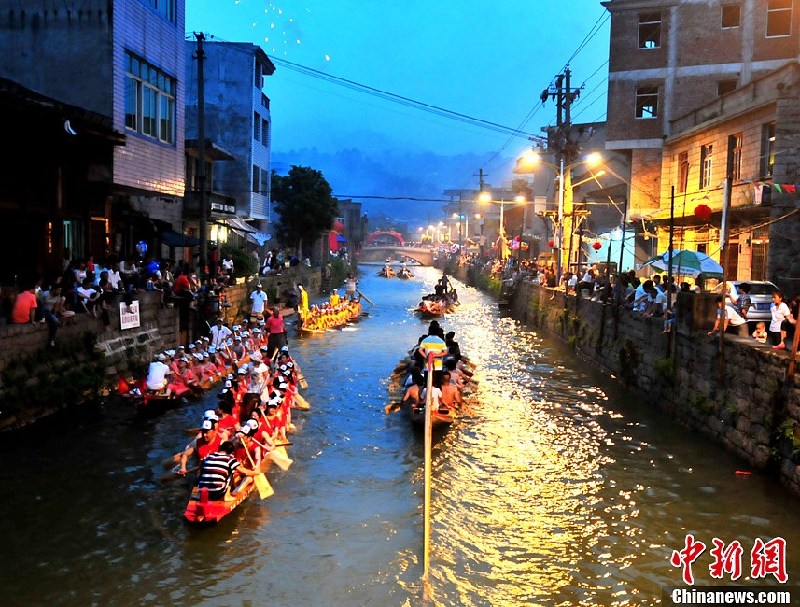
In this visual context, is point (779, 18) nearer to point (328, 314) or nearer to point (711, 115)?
point (711, 115)

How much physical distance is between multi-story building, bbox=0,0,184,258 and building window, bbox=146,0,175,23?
0.07 meters

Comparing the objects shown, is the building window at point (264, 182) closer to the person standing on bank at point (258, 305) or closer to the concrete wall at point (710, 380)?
the person standing on bank at point (258, 305)

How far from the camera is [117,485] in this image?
12148 mm

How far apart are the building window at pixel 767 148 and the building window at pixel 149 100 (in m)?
20.8

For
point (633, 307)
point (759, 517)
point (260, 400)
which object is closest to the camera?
point (759, 517)

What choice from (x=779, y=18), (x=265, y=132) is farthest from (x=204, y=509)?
(x=265, y=132)

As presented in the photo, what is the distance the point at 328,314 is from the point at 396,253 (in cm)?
10439

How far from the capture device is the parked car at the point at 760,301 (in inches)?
778

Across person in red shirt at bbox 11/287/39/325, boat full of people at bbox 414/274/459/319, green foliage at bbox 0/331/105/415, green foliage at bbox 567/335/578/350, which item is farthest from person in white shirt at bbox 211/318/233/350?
boat full of people at bbox 414/274/459/319

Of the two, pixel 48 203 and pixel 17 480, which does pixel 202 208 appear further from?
pixel 17 480

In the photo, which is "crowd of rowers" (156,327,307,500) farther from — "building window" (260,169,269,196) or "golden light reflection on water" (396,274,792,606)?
"building window" (260,169,269,196)

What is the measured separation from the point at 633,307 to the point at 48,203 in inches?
666

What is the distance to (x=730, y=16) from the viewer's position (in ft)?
109

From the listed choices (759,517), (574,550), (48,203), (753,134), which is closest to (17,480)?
(574,550)
